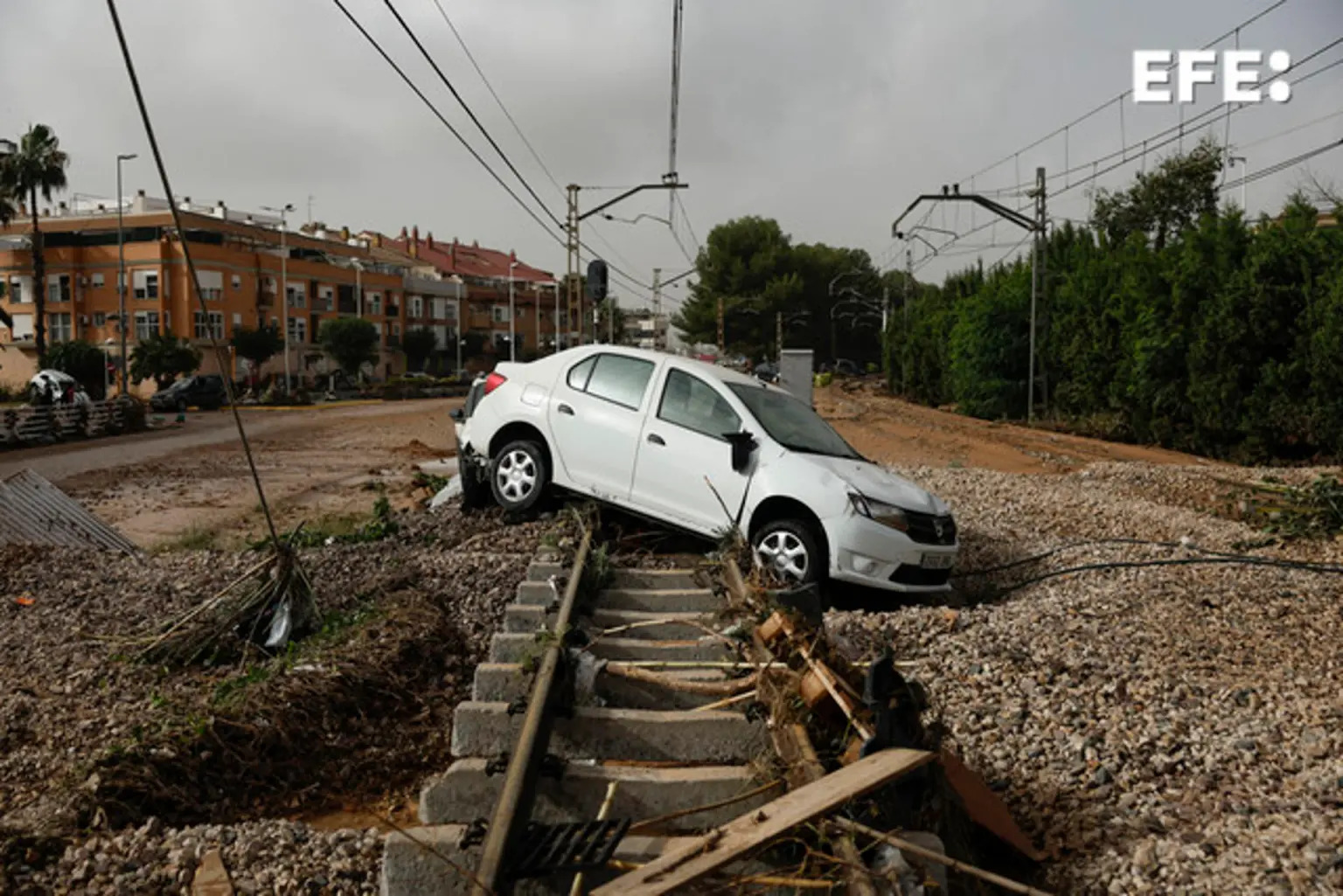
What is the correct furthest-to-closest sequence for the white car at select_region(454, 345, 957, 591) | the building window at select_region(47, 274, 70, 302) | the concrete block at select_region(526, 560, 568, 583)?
the building window at select_region(47, 274, 70, 302) → the white car at select_region(454, 345, 957, 591) → the concrete block at select_region(526, 560, 568, 583)

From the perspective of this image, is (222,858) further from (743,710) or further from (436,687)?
(436,687)

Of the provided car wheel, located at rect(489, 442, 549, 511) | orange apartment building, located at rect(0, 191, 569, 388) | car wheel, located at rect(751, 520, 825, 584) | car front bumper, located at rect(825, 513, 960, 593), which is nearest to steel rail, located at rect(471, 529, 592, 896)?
car wheel, located at rect(751, 520, 825, 584)

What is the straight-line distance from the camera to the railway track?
3664 mm

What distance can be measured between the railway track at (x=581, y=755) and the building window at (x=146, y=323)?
71695 millimetres

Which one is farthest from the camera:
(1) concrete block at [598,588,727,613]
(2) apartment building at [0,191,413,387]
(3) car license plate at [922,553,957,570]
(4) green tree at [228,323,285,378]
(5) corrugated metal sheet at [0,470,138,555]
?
(2) apartment building at [0,191,413,387]

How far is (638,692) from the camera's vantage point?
18.7 feet

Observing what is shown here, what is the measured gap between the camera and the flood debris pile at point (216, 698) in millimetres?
4621

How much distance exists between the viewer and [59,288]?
2896 inches

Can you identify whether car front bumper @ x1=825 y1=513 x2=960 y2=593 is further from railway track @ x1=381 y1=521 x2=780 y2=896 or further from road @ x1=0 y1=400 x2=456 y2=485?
road @ x1=0 y1=400 x2=456 y2=485

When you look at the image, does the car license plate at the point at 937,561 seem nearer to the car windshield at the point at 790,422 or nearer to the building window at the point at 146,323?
the car windshield at the point at 790,422

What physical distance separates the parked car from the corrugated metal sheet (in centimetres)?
3634

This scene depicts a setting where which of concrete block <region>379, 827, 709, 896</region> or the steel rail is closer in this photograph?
the steel rail

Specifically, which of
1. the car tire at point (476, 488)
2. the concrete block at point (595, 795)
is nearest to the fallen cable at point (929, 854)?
the concrete block at point (595, 795)

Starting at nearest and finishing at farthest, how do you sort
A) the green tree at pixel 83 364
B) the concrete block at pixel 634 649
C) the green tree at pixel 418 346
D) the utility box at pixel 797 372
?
the concrete block at pixel 634 649
the utility box at pixel 797 372
the green tree at pixel 83 364
the green tree at pixel 418 346
